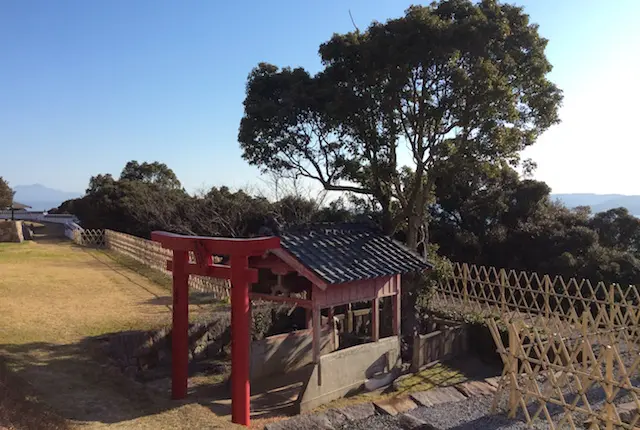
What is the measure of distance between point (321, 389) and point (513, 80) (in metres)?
8.41

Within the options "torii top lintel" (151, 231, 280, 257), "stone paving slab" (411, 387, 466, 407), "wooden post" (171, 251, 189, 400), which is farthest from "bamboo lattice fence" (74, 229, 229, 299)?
"stone paving slab" (411, 387, 466, 407)

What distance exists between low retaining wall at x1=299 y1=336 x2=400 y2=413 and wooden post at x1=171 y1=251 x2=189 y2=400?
6.42 ft

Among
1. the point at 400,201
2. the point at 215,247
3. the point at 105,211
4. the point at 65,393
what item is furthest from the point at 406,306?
the point at 105,211

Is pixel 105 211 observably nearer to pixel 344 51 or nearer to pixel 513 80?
pixel 344 51

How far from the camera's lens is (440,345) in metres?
11.4

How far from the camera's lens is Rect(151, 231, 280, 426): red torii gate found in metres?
7.05

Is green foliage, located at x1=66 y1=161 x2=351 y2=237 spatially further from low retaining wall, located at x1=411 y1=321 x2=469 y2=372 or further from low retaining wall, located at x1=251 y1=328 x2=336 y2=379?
low retaining wall, located at x1=411 y1=321 x2=469 y2=372

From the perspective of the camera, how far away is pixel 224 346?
11.2 metres

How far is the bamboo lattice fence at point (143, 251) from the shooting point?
14641mm

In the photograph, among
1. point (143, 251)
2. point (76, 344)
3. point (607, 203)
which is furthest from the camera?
point (607, 203)

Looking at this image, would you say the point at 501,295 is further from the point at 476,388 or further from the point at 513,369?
the point at 513,369

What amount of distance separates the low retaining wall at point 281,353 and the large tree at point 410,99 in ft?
13.0

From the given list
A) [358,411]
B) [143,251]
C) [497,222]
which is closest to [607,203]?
[497,222]

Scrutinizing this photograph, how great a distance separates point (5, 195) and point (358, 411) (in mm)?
35584
